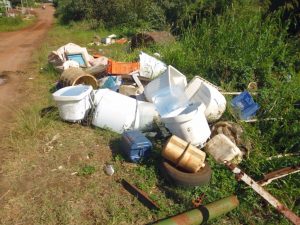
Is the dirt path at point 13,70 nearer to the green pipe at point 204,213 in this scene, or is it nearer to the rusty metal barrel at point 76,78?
the rusty metal barrel at point 76,78

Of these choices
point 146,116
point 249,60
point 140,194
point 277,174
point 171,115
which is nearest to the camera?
point 140,194

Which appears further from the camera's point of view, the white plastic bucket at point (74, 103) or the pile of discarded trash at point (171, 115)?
the white plastic bucket at point (74, 103)

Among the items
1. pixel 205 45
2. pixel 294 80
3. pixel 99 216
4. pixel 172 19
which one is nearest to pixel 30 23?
pixel 172 19

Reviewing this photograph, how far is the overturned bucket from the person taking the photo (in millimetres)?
3635

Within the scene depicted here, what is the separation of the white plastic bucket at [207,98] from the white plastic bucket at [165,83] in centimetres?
23

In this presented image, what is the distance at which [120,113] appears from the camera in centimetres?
457

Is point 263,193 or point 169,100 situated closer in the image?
point 263,193

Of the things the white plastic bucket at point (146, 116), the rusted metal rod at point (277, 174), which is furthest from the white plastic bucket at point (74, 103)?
the rusted metal rod at point (277, 174)

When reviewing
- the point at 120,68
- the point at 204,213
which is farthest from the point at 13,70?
the point at 204,213

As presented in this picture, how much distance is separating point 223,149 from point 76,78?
9.33 feet

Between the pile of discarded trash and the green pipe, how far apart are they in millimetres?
75

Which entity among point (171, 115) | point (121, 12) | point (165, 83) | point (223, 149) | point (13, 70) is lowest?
point (121, 12)

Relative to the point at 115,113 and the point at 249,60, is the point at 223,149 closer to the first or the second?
the point at 115,113

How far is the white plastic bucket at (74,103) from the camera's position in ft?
15.0
